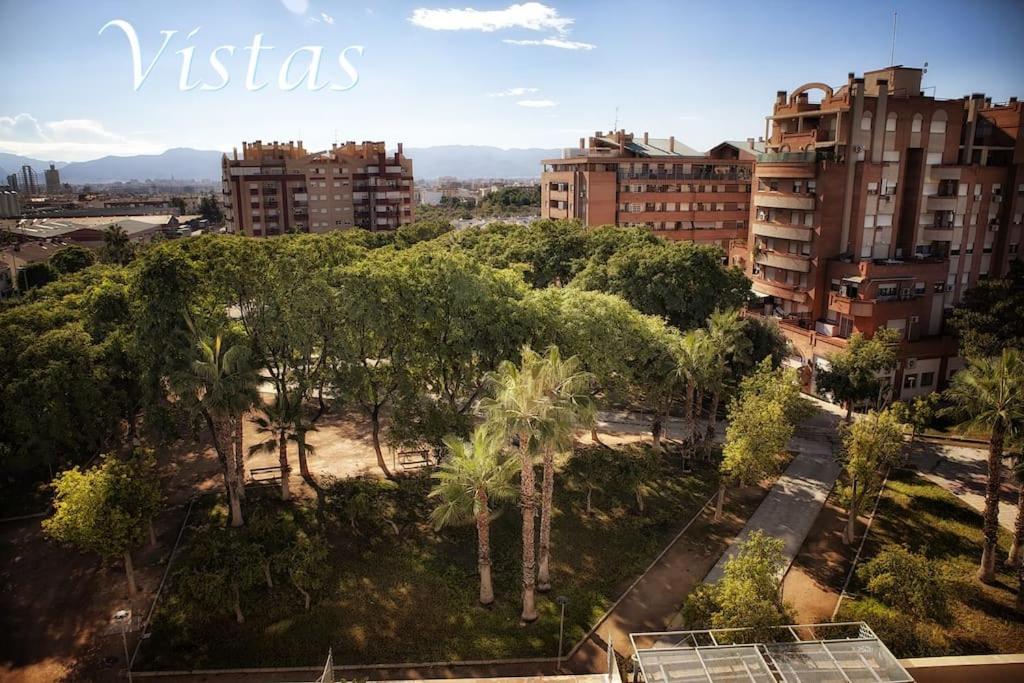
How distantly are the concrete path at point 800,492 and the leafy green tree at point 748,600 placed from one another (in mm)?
5313

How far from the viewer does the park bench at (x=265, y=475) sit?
32.8 meters

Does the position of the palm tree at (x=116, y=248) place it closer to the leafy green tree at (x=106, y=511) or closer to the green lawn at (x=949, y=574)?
the leafy green tree at (x=106, y=511)

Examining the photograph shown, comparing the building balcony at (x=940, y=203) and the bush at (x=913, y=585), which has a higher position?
the building balcony at (x=940, y=203)

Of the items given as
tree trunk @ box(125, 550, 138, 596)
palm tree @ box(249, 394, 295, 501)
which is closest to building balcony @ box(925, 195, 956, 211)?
palm tree @ box(249, 394, 295, 501)

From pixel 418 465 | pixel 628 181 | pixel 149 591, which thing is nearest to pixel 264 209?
pixel 628 181

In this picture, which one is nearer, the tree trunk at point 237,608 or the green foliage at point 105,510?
the green foliage at point 105,510

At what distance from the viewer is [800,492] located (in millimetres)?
33000

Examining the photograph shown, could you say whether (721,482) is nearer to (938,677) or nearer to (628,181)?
(938,677)

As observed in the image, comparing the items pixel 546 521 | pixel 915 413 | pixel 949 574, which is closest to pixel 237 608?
pixel 546 521

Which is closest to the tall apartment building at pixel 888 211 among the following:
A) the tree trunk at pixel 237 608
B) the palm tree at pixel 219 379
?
the palm tree at pixel 219 379

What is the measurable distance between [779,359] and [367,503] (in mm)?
28802

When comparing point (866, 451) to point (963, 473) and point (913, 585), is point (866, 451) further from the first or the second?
point (963, 473)

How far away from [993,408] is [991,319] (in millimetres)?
18459

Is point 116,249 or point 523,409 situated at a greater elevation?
point 116,249
